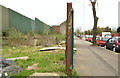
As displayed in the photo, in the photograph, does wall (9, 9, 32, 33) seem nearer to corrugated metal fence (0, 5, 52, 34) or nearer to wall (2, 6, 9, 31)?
corrugated metal fence (0, 5, 52, 34)

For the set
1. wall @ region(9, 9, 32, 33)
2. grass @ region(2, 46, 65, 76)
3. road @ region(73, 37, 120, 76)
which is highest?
wall @ region(9, 9, 32, 33)

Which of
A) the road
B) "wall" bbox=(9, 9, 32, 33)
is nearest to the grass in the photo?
the road

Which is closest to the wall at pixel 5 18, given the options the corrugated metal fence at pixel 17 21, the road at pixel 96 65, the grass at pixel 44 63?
the corrugated metal fence at pixel 17 21

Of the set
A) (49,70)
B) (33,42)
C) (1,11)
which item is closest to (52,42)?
(33,42)

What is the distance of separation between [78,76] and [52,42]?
38.7 feet

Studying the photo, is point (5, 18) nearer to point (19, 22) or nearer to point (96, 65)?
point (19, 22)

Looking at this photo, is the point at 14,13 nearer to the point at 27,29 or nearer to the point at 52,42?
the point at 27,29

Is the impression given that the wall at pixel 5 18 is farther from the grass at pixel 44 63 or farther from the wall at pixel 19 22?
the grass at pixel 44 63

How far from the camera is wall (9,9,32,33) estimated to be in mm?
11936

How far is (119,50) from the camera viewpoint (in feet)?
37.3

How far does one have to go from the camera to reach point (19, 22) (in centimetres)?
1313

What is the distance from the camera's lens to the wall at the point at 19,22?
11936 millimetres

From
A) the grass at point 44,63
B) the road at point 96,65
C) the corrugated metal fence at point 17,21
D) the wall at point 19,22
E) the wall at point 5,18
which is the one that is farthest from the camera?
the wall at point 19,22

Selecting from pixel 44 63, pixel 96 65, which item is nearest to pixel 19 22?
pixel 44 63
